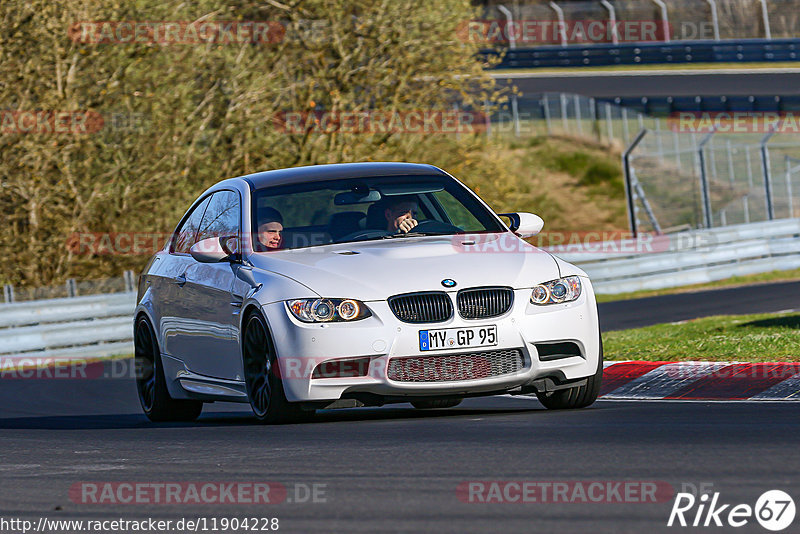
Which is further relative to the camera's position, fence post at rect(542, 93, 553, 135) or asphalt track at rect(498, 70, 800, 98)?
asphalt track at rect(498, 70, 800, 98)

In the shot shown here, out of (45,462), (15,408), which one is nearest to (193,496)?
(45,462)

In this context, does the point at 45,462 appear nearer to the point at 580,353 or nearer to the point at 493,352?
the point at 493,352

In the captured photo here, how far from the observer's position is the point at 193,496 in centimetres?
582

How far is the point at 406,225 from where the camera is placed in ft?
29.5

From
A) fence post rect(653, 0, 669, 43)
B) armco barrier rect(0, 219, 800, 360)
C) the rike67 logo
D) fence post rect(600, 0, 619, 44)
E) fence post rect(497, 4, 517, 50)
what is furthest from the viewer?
fence post rect(497, 4, 517, 50)

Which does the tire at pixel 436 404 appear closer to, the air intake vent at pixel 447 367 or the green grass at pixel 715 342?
the air intake vent at pixel 447 367

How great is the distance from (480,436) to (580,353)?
1.29m

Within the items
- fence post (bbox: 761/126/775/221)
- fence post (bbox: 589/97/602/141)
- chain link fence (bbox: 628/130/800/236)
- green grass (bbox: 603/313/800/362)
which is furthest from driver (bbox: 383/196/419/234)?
fence post (bbox: 589/97/602/141)

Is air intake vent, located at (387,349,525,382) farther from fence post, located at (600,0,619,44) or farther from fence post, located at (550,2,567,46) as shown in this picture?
fence post, located at (600,0,619,44)

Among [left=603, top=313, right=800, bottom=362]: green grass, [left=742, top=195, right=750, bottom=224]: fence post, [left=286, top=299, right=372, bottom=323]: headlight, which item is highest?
[left=286, top=299, right=372, bottom=323]: headlight

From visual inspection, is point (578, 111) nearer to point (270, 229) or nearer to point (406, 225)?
point (406, 225)

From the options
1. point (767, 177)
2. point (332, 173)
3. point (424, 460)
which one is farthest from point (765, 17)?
point (424, 460)

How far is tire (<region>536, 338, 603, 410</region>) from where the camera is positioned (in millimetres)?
8398

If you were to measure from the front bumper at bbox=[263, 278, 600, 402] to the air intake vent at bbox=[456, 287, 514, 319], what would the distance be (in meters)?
0.04
